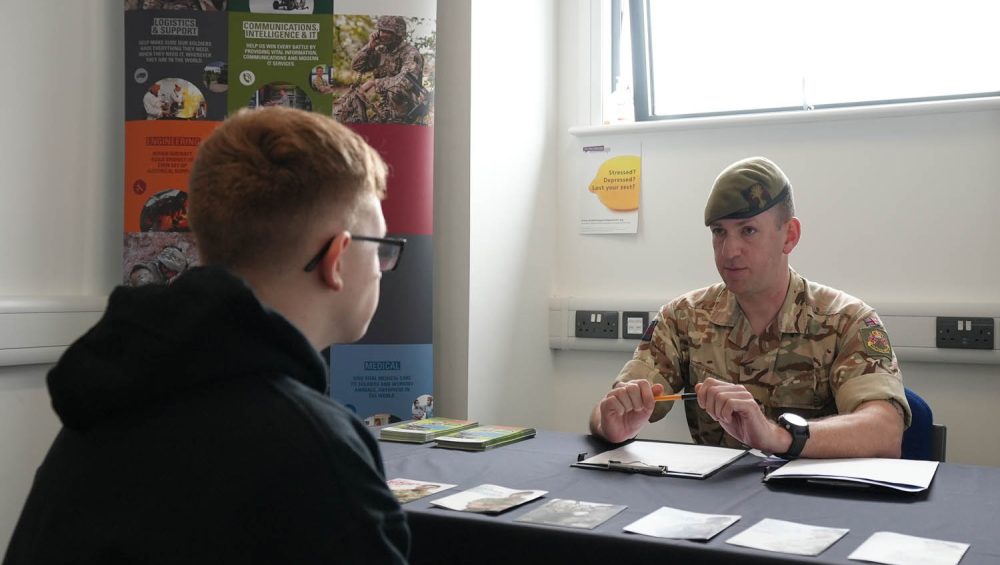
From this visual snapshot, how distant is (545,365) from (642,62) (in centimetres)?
125

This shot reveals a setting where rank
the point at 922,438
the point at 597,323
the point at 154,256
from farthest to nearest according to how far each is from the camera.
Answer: the point at 597,323 < the point at 154,256 < the point at 922,438

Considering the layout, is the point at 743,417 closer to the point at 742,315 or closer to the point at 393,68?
the point at 742,315

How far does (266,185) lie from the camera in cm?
98

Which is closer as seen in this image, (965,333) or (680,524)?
(680,524)

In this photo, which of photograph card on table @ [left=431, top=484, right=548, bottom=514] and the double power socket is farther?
the double power socket

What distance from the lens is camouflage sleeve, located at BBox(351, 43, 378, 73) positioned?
2.89 meters

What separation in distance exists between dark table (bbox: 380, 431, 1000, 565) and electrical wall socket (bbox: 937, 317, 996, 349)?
1187 mm

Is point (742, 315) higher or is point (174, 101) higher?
point (174, 101)

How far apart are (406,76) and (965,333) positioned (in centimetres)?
193

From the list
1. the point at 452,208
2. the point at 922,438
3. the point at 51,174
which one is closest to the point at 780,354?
the point at 922,438

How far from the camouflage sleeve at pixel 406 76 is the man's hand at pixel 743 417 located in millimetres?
1536

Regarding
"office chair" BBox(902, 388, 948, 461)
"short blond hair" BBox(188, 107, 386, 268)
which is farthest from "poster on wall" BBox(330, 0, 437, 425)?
"short blond hair" BBox(188, 107, 386, 268)

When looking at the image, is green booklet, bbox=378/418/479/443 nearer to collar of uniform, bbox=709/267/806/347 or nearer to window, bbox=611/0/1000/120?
collar of uniform, bbox=709/267/806/347

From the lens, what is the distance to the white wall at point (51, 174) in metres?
2.48
